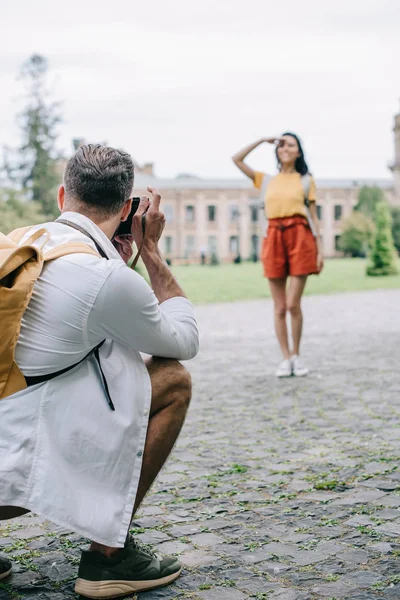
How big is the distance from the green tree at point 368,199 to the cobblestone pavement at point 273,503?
7729 cm

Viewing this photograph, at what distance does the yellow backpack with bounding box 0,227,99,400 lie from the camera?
2.41 m

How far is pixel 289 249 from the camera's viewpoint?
24.4ft

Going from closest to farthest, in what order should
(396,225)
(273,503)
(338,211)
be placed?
1. (273,503)
2. (396,225)
3. (338,211)

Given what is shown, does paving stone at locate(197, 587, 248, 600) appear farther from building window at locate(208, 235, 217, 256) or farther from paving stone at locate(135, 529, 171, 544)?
building window at locate(208, 235, 217, 256)

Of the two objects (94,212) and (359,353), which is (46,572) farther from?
(359,353)

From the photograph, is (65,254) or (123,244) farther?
(123,244)

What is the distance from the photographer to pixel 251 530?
137 inches

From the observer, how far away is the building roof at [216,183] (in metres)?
92.4

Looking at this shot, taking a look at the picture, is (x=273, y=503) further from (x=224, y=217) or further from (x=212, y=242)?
(x=224, y=217)

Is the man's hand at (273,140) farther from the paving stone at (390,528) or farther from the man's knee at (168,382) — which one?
the man's knee at (168,382)

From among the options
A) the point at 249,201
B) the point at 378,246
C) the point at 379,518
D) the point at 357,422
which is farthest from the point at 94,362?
the point at 249,201

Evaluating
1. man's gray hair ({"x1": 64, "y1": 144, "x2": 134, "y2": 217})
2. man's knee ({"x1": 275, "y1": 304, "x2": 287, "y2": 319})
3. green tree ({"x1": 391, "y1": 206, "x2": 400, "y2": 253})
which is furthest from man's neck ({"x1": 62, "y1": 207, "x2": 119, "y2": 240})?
green tree ({"x1": 391, "y1": 206, "x2": 400, "y2": 253})

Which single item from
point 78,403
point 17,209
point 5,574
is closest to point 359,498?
point 5,574

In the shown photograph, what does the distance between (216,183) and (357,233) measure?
2232cm
